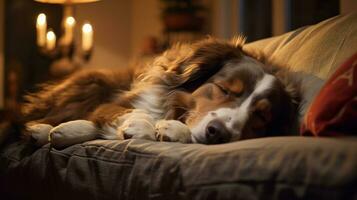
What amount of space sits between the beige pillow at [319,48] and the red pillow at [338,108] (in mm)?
633

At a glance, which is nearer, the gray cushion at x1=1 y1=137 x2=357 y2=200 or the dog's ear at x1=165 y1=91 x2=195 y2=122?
the gray cushion at x1=1 y1=137 x2=357 y2=200

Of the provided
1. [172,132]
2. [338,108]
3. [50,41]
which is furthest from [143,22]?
[338,108]

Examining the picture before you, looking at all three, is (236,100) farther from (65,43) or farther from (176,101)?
(65,43)

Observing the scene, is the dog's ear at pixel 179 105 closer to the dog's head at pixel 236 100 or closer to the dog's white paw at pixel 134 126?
the dog's head at pixel 236 100

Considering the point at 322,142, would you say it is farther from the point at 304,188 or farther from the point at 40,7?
the point at 40,7

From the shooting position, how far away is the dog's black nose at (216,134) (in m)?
1.53

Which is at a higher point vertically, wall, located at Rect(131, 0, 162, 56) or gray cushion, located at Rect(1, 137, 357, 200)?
wall, located at Rect(131, 0, 162, 56)

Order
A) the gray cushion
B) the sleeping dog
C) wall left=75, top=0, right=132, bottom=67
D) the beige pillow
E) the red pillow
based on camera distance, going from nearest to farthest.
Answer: the gray cushion < the red pillow < the sleeping dog < the beige pillow < wall left=75, top=0, right=132, bottom=67

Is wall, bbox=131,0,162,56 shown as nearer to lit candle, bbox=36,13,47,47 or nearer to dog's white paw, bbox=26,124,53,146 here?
lit candle, bbox=36,13,47,47

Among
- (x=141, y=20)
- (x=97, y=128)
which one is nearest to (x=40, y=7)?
(x=141, y=20)

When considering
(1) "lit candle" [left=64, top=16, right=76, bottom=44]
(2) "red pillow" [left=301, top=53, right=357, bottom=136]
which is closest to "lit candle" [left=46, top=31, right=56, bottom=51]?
(1) "lit candle" [left=64, top=16, right=76, bottom=44]

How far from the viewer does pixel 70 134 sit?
1738 millimetres

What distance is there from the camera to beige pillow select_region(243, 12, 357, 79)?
186 centimetres

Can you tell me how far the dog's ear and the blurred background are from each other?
6.44 feet
